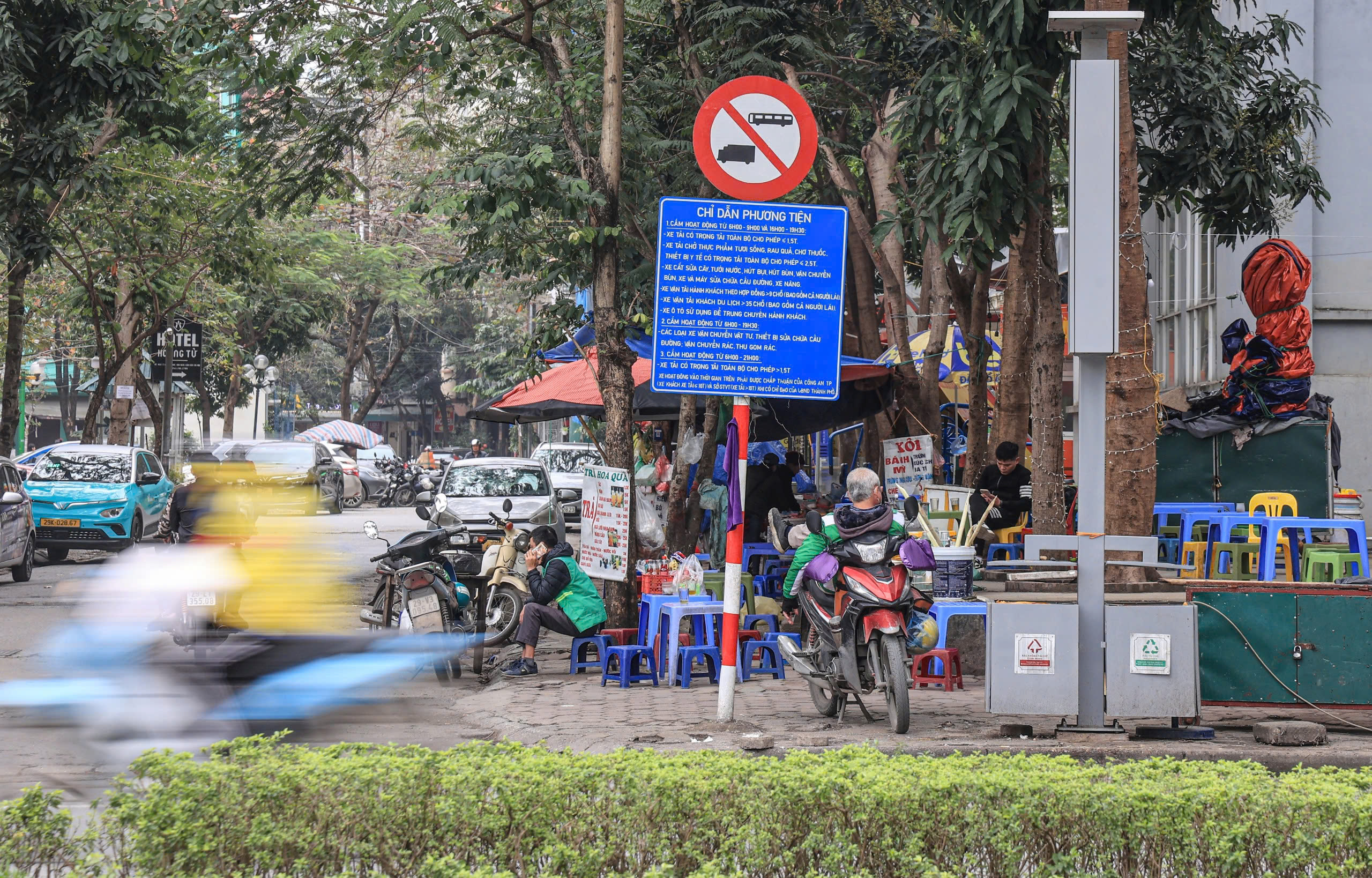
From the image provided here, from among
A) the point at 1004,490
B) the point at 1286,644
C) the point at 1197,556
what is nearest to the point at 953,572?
the point at 1286,644

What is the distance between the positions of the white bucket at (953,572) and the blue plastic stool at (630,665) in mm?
2147

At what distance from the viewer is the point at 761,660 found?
1033cm

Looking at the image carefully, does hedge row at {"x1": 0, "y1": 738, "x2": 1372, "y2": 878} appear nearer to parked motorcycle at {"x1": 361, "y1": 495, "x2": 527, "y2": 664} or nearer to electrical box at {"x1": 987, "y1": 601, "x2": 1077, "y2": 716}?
electrical box at {"x1": 987, "y1": 601, "x2": 1077, "y2": 716}

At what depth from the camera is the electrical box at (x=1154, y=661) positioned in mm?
7020

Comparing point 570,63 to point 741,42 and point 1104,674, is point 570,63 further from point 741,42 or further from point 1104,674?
point 1104,674

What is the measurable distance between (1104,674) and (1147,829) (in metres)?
3.13

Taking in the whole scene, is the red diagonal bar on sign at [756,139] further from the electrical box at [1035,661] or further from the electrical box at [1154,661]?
the electrical box at [1154,661]

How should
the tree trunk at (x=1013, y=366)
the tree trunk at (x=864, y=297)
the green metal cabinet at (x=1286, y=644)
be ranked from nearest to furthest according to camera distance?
the green metal cabinet at (x=1286, y=644) < the tree trunk at (x=1013, y=366) < the tree trunk at (x=864, y=297)

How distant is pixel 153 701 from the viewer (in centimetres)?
581

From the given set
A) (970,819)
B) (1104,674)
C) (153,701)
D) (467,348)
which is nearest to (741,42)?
(1104,674)

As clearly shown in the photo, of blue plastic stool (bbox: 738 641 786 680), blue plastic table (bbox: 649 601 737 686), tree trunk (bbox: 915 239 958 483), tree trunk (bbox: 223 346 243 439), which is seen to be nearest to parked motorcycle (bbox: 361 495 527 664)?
blue plastic table (bbox: 649 601 737 686)

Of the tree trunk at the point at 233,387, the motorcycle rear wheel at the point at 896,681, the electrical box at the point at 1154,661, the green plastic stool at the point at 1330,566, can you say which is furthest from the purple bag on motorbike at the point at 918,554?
the tree trunk at the point at 233,387

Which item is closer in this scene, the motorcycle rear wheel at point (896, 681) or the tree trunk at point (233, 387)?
the motorcycle rear wheel at point (896, 681)

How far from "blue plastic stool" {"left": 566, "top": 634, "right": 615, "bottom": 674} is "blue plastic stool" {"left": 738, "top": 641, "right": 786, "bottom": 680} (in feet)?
3.26
